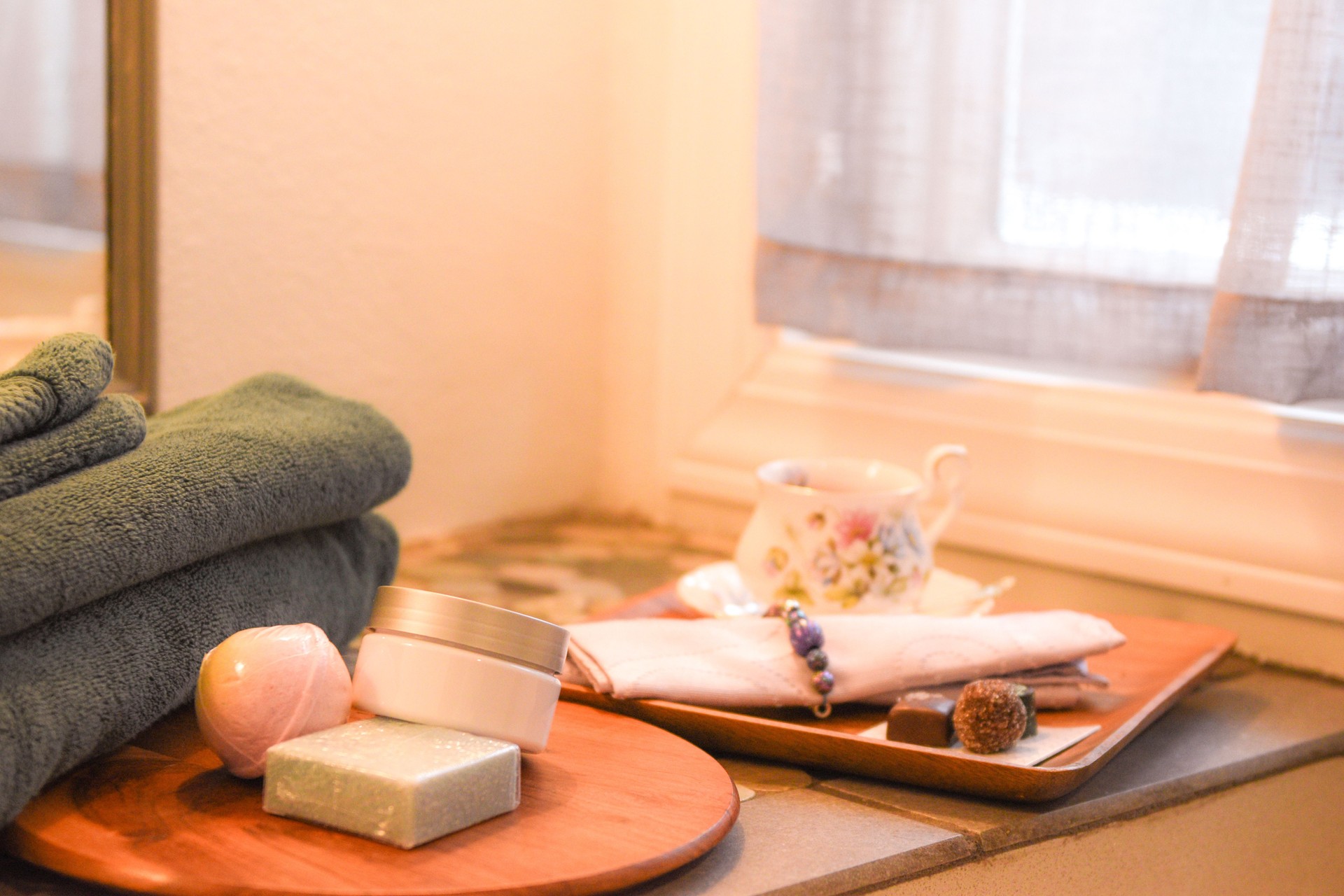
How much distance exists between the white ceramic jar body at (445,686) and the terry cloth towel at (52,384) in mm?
151

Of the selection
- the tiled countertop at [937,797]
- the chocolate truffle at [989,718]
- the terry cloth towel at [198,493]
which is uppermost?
the terry cloth towel at [198,493]

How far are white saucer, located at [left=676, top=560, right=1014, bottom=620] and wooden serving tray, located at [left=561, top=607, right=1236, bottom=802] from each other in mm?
85

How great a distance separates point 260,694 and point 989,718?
32 centimetres

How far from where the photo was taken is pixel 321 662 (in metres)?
0.52

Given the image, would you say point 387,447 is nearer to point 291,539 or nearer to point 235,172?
point 291,539

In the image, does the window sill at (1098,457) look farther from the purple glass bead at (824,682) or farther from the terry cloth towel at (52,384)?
the terry cloth towel at (52,384)

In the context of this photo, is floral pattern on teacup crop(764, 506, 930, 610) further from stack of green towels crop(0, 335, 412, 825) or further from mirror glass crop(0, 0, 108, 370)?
mirror glass crop(0, 0, 108, 370)

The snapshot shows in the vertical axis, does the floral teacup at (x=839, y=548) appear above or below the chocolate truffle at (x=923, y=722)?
above

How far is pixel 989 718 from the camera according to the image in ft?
1.87

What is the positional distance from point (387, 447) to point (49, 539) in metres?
0.23

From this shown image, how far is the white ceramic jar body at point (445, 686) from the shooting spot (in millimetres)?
493

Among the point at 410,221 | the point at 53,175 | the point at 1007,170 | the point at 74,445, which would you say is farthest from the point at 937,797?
the point at 53,175

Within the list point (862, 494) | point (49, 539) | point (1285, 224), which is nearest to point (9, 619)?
point (49, 539)

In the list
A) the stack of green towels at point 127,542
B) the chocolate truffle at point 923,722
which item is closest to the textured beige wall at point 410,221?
the stack of green towels at point 127,542
